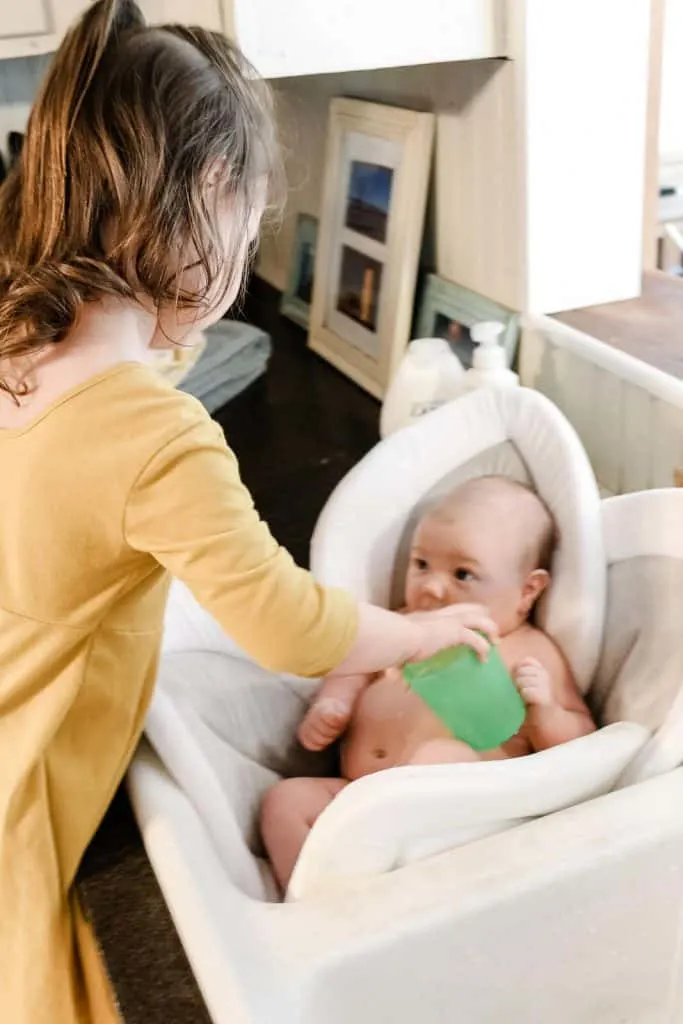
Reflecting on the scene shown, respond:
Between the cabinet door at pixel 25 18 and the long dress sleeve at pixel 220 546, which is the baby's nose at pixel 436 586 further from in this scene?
the cabinet door at pixel 25 18

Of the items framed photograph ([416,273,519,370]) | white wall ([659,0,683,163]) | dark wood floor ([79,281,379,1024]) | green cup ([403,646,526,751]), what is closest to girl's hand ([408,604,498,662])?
green cup ([403,646,526,751])

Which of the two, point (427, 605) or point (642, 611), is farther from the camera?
point (427, 605)

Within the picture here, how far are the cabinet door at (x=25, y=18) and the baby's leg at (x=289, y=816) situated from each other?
99 centimetres

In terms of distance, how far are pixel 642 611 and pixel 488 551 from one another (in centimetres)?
16

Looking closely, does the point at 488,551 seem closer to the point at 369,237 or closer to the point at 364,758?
the point at 364,758

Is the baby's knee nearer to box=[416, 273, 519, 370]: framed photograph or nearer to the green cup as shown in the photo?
the green cup

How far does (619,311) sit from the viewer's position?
1.32m

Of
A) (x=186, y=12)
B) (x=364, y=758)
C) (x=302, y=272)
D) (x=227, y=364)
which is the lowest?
(x=364, y=758)

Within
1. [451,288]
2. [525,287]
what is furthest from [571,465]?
[451,288]

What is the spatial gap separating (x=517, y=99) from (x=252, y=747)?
789 mm

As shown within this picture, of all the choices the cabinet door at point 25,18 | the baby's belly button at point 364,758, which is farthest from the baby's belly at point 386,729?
the cabinet door at point 25,18

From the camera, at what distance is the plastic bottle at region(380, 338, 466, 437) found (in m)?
1.27

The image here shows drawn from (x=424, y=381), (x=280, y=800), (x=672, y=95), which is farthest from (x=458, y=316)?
(x=672, y=95)

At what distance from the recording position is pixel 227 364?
5.37ft
